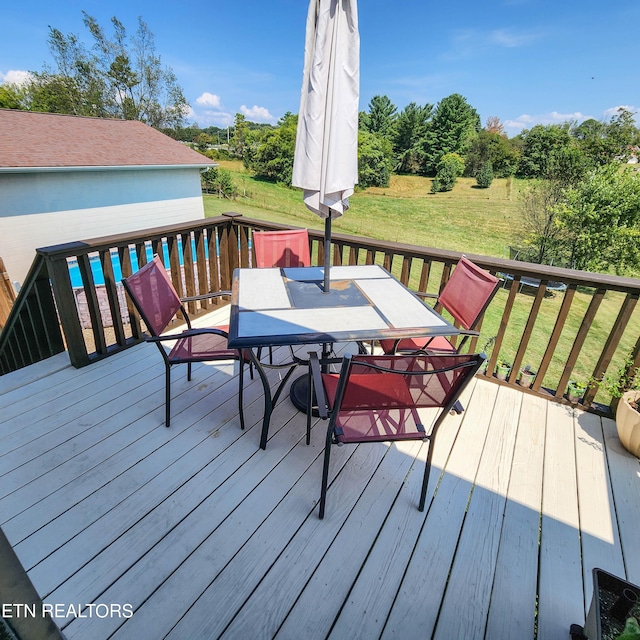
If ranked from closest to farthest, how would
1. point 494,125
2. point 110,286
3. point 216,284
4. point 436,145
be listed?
point 110,286 → point 216,284 → point 436,145 → point 494,125

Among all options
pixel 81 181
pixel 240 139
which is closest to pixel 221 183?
pixel 240 139

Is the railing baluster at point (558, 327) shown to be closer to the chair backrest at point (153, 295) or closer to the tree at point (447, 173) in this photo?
the chair backrest at point (153, 295)

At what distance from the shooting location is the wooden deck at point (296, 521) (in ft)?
4.31

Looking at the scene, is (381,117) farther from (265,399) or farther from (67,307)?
(265,399)

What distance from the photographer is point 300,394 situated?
247cm

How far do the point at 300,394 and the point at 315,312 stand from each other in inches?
29.0

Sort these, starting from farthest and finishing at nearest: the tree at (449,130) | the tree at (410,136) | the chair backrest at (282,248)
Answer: the tree at (410,136) → the tree at (449,130) → the chair backrest at (282,248)

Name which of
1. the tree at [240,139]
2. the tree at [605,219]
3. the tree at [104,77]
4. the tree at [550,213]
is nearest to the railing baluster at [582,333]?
the tree at [605,219]

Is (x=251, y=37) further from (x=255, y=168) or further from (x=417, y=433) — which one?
(x=417, y=433)

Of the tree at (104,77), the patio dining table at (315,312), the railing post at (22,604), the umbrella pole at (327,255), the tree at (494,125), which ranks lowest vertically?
the railing post at (22,604)

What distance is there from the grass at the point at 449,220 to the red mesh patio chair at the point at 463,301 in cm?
787

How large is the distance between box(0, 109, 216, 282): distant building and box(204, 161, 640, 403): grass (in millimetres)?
Result: 6807

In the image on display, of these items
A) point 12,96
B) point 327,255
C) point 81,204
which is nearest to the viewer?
point 327,255

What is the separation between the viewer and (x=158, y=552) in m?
1.47
